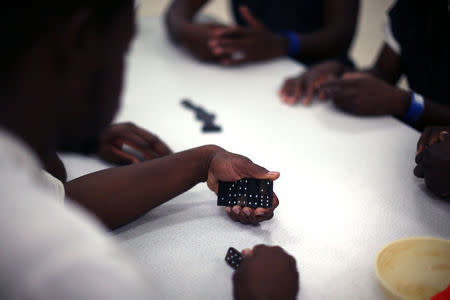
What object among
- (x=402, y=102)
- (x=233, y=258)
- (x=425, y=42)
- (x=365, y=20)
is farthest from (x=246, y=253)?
(x=365, y=20)

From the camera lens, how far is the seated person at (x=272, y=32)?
132cm

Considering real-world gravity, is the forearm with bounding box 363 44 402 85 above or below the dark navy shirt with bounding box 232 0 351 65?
below

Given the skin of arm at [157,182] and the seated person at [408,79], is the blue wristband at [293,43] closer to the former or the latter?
the seated person at [408,79]

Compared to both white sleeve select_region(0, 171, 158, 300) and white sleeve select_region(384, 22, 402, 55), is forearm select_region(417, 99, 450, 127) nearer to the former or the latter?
white sleeve select_region(384, 22, 402, 55)

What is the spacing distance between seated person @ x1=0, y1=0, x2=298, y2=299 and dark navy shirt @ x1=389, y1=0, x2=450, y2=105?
0.76 m

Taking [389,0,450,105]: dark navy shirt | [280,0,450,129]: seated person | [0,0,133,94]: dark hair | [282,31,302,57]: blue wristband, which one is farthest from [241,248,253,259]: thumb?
[282,31,302,57]: blue wristband

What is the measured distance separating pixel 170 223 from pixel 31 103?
0.39 m

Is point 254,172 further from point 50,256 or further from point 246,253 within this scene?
point 50,256

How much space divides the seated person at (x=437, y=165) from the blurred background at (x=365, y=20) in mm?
1690

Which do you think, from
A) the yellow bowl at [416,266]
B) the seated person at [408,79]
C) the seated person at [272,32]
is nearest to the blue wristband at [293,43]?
the seated person at [272,32]

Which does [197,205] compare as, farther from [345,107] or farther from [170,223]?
[345,107]

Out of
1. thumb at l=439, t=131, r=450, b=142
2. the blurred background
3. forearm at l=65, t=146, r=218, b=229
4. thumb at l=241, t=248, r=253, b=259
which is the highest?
thumb at l=439, t=131, r=450, b=142

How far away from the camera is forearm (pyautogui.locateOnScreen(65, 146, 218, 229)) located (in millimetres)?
735

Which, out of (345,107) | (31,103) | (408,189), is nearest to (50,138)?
(31,103)
